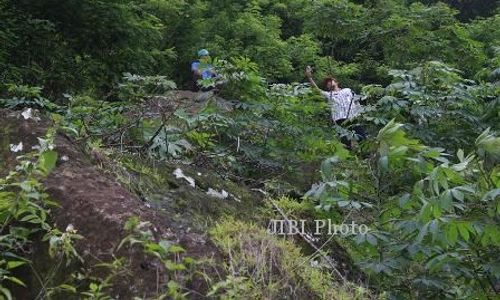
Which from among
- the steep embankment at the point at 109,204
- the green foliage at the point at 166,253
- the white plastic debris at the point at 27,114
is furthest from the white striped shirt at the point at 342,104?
the green foliage at the point at 166,253

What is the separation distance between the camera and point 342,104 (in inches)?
266

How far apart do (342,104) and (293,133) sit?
5.89 feet

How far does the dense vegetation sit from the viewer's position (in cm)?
254

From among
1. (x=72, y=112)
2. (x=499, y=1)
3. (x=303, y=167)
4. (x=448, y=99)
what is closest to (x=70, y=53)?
(x=72, y=112)

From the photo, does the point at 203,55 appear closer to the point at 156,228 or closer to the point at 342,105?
the point at 342,105

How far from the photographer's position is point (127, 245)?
7.74 ft

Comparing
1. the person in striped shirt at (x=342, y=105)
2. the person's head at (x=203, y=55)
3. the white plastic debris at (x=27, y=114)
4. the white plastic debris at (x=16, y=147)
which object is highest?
the white plastic debris at (x=27, y=114)

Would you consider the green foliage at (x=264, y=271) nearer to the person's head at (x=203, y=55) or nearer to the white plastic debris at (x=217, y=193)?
the white plastic debris at (x=217, y=193)

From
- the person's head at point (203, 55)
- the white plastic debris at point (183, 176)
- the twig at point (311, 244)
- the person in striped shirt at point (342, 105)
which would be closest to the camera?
the twig at point (311, 244)

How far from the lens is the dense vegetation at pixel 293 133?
2.54 m

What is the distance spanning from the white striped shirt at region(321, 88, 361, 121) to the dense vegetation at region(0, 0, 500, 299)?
0.23 metres

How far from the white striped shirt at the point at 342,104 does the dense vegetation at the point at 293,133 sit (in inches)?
8.9

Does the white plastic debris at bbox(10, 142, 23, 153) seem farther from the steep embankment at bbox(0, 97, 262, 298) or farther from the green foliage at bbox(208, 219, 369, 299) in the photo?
the green foliage at bbox(208, 219, 369, 299)

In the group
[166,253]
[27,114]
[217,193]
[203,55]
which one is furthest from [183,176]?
[203,55]
